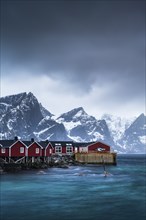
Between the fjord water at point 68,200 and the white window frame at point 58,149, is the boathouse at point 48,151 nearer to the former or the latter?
the white window frame at point 58,149

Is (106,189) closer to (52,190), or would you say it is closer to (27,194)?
(52,190)

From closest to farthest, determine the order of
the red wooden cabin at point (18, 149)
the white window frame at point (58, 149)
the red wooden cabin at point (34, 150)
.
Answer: the red wooden cabin at point (18, 149)
the red wooden cabin at point (34, 150)
the white window frame at point (58, 149)

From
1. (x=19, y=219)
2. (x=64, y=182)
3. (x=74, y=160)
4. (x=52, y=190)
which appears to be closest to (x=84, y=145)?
(x=74, y=160)

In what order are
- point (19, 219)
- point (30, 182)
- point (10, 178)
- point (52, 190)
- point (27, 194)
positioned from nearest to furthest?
point (19, 219), point (27, 194), point (52, 190), point (30, 182), point (10, 178)

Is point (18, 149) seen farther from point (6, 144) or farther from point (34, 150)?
point (34, 150)

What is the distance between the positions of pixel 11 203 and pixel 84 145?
87.6 m

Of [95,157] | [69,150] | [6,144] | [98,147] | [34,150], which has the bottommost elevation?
[95,157]

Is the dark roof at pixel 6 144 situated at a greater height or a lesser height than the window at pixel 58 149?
greater

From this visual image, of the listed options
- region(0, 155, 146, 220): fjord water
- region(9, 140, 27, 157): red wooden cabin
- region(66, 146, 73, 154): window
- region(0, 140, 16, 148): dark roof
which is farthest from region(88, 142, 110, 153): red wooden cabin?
region(0, 155, 146, 220): fjord water

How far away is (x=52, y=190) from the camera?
2158 inches

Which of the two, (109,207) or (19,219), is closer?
(19,219)

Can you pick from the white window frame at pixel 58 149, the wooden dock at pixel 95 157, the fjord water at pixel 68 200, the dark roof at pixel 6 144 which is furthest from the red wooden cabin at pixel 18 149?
the wooden dock at pixel 95 157

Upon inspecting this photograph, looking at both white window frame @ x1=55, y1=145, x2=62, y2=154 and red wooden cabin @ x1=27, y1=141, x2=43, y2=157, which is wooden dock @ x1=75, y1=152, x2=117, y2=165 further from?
red wooden cabin @ x1=27, y1=141, x2=43, y2=157

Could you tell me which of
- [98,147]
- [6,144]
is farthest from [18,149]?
[98,147]
